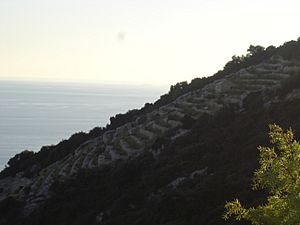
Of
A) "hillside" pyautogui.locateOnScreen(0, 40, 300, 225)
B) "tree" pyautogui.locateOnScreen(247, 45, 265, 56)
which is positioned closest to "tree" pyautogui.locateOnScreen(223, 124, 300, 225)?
"hillside" pyautogui.locateOnScreen(0, 40, 300, 225)

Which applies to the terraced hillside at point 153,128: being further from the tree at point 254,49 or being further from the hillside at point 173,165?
the tree at point 254,49

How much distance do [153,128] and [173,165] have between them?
1407 cm

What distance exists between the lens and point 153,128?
4194cm

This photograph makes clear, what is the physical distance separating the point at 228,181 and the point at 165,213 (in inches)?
107

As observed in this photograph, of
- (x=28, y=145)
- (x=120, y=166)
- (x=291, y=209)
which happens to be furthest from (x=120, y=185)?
(x=28, y=145)

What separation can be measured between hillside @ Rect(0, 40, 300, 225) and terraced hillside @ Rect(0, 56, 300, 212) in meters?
0.11

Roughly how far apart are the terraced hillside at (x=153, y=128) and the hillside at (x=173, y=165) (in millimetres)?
115

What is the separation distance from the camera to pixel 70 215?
96.3 feet

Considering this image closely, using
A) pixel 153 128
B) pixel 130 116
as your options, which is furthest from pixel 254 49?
pixel 153 128

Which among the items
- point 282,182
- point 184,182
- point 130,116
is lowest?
point 130,116

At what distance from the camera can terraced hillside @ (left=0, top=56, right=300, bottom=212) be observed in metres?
38.4

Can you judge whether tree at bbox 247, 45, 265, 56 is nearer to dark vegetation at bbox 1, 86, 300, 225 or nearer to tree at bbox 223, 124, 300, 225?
dark vegetation at bbox 1, 86, 300, 225

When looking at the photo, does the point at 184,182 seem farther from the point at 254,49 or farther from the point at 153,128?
the point at 254,49

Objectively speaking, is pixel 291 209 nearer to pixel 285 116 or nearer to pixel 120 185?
pixel 285 116
